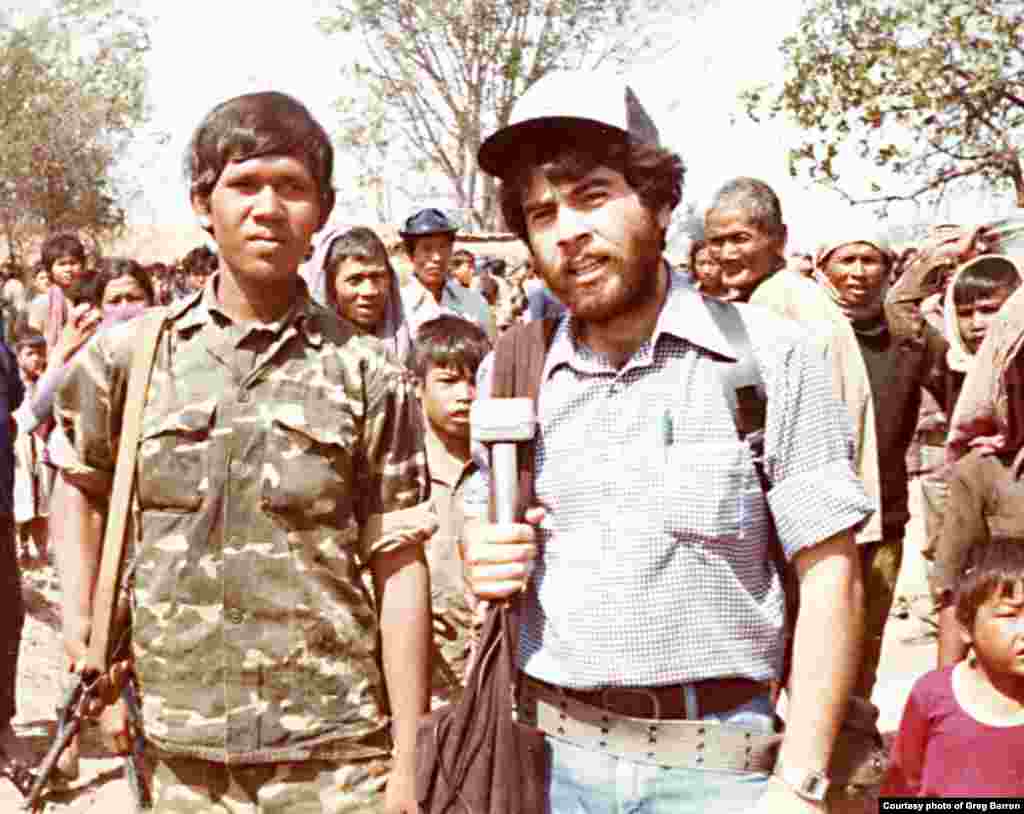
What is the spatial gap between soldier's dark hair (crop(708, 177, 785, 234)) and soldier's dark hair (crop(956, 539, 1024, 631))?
2098mm

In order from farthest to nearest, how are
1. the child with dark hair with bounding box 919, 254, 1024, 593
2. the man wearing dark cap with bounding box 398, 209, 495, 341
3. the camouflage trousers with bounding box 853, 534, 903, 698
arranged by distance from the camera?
the man wearing dark cap with bounding box 398, 209, 495, 341 → the camouflage trousers with bounding box 853, 534, 903, 698 → the child with dark hair with bounding box 919, 254, 1024, 593

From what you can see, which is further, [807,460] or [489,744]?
[489,744]

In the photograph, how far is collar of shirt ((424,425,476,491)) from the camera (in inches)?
194

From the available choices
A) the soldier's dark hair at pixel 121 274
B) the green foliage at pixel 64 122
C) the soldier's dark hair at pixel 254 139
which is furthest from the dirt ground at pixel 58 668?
the green foliage at pixel 64 122

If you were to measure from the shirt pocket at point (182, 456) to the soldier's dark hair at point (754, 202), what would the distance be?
10.5 feet

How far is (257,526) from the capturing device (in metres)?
2.87

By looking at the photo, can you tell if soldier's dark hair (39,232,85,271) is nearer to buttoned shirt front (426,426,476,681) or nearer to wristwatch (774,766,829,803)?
buttoned shirt front (426,426,476,681)

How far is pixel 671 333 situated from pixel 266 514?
0.85 meters

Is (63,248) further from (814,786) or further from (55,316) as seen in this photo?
(814,786)

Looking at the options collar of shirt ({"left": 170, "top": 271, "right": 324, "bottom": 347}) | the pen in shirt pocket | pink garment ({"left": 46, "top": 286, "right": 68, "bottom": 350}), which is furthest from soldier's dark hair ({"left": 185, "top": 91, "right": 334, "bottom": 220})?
pink garment ({"left": 46, "top": 286, "right": 68, "bottom": 350})

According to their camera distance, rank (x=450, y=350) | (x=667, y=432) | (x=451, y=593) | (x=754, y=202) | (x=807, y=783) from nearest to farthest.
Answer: (x=807, y=783)
(x=667, y=432)
(x=451, y=593)
(x=450, y=350)
(x=754, y=202)

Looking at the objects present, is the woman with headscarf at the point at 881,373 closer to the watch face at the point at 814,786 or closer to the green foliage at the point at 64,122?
the watch face at the point at 814,786

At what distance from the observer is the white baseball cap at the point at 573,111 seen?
262 cm

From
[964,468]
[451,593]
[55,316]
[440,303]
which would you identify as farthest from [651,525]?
[55,316]
